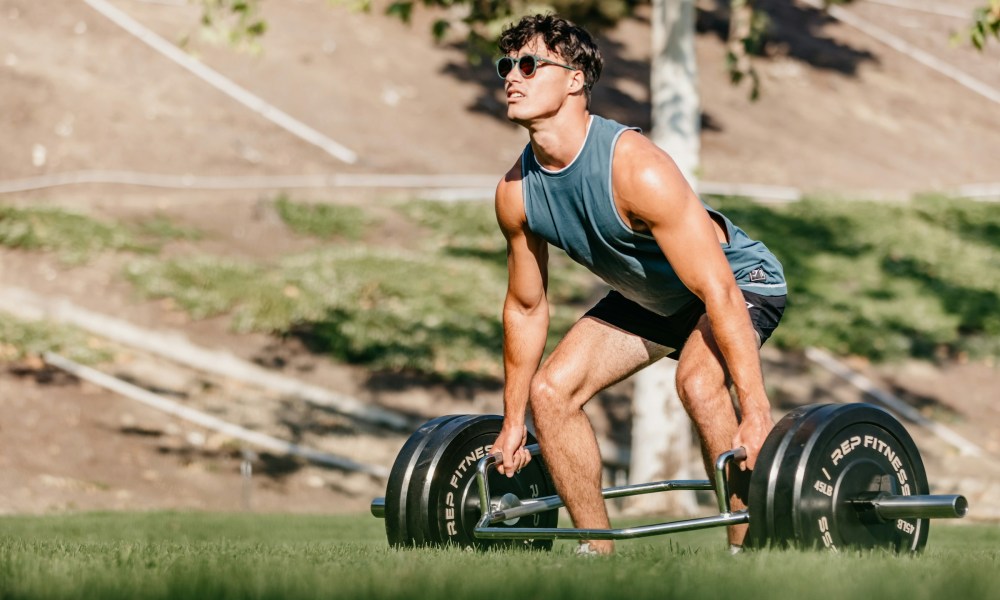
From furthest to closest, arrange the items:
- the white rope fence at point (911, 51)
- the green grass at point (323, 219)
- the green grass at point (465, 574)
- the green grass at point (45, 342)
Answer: the white rope fence at point (911, 51), the green grass at point (323, 219), the green grass at point (45, 342), the green grass at point (465, 574)

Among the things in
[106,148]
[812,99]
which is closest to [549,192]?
[106,148]

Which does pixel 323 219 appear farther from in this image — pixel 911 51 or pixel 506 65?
pixel 911 51

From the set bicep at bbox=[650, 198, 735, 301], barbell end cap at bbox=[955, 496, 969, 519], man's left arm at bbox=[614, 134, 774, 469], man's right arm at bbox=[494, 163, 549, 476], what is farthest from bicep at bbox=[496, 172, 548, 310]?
A: barbell end cap at bbox=[955, 496, 969, 519]

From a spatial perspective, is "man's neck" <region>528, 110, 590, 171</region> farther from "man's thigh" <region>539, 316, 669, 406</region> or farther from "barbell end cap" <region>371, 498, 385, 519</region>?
"barbell end cap" <region>371, 498, 385, 519</region>

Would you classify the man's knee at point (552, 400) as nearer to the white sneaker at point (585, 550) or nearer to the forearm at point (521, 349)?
the forearm at point (521, 349)

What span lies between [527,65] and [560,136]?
288 mm

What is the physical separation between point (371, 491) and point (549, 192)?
5.60m

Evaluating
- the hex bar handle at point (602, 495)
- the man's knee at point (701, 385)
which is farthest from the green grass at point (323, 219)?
the man's knee at point (701, 385)

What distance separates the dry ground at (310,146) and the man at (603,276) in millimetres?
4660

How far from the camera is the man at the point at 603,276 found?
14.0 feet

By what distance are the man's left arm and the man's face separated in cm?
34

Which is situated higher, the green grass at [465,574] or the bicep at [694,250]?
the bicep at [694,250]

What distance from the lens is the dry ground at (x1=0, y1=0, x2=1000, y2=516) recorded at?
966cm

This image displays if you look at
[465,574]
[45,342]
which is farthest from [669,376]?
[465,574]
